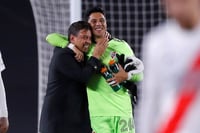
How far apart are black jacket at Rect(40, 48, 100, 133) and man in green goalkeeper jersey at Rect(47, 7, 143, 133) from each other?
17 cm

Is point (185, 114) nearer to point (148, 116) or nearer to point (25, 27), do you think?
point (148, 116)

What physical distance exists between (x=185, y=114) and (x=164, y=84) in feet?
0.31

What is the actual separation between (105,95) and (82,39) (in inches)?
15.8

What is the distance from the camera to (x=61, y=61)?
4254 mm

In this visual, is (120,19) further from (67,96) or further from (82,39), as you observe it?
(67,96)

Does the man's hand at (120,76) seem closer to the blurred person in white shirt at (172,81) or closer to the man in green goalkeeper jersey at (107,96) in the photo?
the man in green goalkeeper jersey at (107,96)

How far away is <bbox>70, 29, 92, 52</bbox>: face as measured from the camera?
4297 mm

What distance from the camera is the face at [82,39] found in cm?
430

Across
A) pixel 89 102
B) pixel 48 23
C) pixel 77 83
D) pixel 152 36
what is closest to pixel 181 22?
pixel 152 36

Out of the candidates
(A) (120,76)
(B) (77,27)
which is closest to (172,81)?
(B) (77,27)

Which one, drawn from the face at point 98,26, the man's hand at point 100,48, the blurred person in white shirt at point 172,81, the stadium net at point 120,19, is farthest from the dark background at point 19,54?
the blurred person in white shirt at point 172,81

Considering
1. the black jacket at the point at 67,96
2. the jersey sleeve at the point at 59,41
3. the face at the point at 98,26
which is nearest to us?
the black jacket at the point at 67,96

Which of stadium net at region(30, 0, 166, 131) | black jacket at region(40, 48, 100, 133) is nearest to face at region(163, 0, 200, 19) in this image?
black jacket at region(40, 48, 100, 133)

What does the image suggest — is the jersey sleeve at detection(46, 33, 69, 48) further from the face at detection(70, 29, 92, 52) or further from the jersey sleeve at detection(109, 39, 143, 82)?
the jersey sleeve at detection(109, 39, 143, 82)
